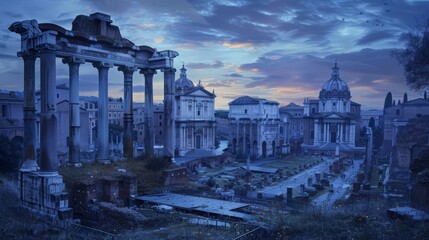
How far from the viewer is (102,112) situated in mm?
13820

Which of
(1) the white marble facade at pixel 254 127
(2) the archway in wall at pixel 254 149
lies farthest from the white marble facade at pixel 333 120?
(2) the archway in wall at pixel 254 149

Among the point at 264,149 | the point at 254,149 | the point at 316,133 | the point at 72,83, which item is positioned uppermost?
the point at 72,83

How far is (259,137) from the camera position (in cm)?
4662

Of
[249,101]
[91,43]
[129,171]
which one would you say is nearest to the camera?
[91,43]

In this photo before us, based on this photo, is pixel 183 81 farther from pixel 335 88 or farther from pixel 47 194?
pixel 47 194

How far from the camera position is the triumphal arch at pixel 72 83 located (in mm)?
10336

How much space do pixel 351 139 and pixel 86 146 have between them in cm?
3639

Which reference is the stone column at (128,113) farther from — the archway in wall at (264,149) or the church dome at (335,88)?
the church dome at (335,88)

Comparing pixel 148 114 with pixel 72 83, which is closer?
pixel 72 83

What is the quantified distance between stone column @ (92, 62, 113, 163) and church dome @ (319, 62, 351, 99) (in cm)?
4559

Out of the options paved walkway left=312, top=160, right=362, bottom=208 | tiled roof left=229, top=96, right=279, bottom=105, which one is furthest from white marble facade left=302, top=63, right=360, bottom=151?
paved walkway left=312, top=160, right=362, bottom=208

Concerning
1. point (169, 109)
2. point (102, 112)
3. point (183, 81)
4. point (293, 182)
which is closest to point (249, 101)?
point (183, 81)

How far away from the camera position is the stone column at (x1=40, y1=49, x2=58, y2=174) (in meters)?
10.3

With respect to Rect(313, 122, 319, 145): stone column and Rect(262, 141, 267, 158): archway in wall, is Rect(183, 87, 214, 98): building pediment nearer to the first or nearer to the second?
Rect(262, 141, 267, 158): archway in wall
